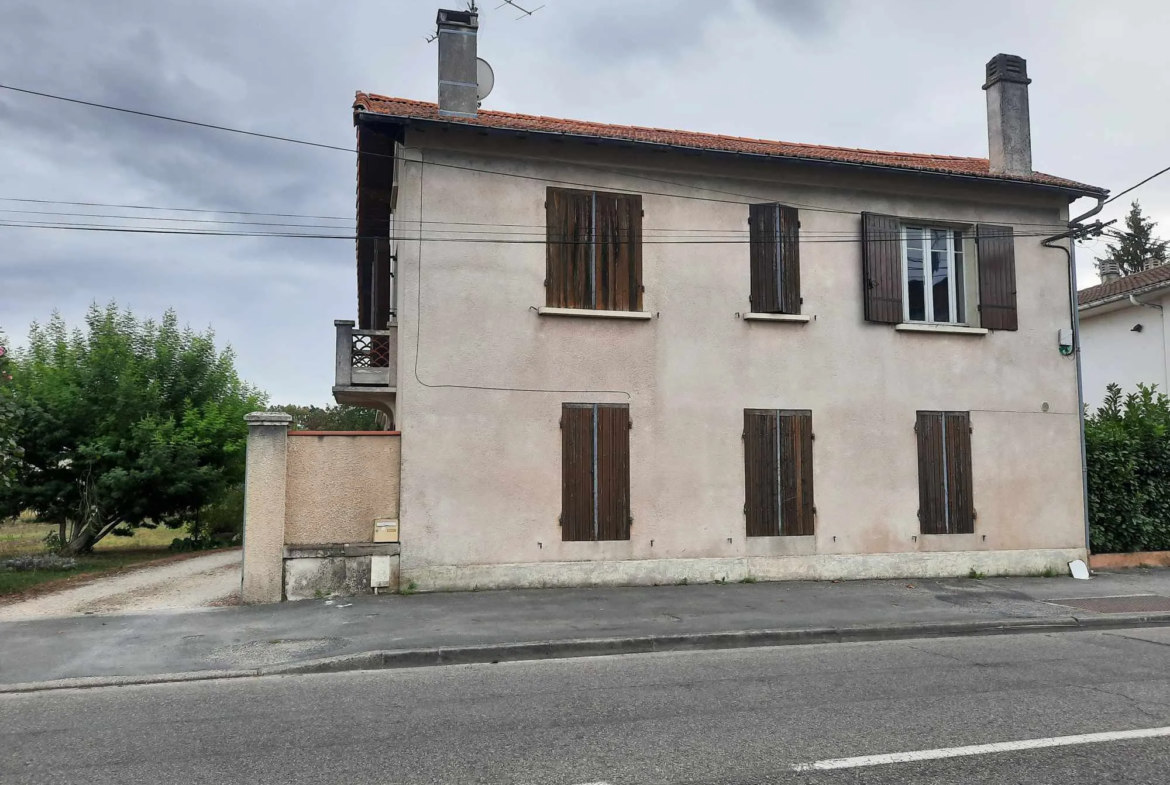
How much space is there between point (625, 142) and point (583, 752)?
8.15m

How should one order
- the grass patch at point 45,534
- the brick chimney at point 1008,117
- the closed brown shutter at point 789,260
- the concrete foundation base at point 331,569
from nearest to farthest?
the concrete foundation base at point 331,569
the closed brown shutter at point 789,260
the brick chimney at point 1008,117
the grass patch at point 45,534

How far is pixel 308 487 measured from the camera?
943cm

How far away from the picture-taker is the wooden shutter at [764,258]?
11.2 meters

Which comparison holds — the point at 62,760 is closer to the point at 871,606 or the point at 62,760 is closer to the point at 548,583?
the point at 548,583

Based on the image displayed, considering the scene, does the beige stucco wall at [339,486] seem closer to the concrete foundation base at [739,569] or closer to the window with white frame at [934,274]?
the concrete foundation base at [739,569]

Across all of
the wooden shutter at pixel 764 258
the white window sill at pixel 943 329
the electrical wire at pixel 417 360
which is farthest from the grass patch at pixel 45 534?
the white window sill at pixel 943 329

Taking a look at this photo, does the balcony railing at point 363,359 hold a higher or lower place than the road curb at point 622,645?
higher

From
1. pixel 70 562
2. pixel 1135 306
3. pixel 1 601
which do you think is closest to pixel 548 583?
pixel 1 601

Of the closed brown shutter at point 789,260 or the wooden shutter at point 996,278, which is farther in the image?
the wooden shutter at point 996,278

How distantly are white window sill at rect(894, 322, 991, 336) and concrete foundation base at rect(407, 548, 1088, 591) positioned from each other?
337 centimetres

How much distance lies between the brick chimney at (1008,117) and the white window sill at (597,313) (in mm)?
7011

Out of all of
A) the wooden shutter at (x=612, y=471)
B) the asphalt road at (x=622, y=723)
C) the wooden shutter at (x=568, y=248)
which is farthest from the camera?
the wooden shutter at (x=568, y=248)

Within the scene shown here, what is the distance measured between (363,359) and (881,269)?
312 inches

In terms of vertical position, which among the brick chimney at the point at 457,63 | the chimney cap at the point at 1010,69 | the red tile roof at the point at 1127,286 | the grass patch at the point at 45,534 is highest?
the chimney cap at the point at 1010,69
